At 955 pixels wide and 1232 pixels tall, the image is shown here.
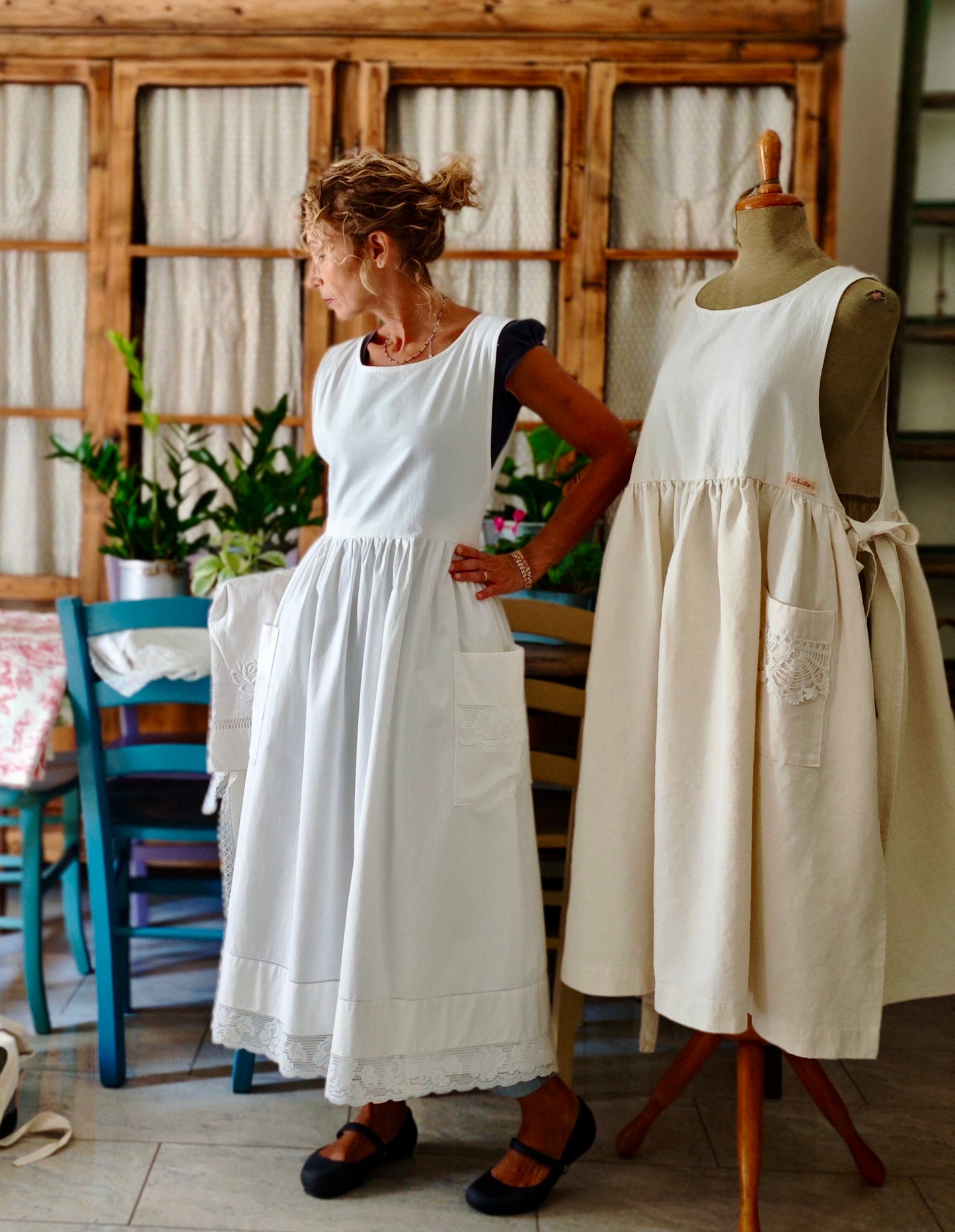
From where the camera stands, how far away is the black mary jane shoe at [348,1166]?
166 cm

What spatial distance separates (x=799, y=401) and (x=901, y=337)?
1.54 metres

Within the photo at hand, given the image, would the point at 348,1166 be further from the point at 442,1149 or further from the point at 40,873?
the point at 40,873

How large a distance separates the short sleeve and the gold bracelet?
148mm

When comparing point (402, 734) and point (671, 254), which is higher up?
point (671, 254)

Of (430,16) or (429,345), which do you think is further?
(430,16)

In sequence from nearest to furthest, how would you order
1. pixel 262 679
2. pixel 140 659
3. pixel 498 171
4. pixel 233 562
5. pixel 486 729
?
pixel 486 729 → pixel 262 679 → pixel 140 659 → pixel 233 562 → pixel 498 171

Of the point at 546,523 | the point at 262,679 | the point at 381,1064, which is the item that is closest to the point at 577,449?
the point at 262,679

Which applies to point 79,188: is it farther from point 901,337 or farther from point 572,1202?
→ point 572,1202

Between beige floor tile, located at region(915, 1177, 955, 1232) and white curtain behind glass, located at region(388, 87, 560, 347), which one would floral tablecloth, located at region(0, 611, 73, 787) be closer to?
white curtain behind glass, located at region(388, 87, 560, 347)

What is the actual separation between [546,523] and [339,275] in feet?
2.93

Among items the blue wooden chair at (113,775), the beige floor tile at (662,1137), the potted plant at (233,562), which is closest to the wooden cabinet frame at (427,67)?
the potted plant at (233,562)

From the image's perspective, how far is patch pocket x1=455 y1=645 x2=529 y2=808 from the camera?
150 centimetres

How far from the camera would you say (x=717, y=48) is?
9.52 feet

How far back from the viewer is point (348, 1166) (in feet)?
5.50
